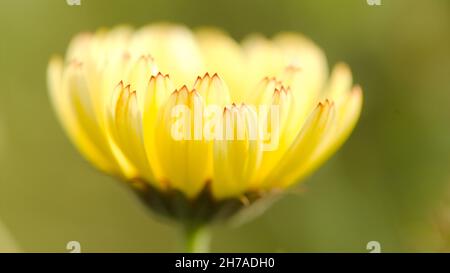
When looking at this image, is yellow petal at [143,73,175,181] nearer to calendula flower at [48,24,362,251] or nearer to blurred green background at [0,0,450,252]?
calendula flower at [48,24,362,251]

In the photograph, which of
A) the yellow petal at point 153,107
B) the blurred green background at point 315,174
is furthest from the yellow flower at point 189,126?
the blurred green background at point 315,174

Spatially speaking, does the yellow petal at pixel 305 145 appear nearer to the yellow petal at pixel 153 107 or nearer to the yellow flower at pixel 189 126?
the yellow flower at pixel 189 126

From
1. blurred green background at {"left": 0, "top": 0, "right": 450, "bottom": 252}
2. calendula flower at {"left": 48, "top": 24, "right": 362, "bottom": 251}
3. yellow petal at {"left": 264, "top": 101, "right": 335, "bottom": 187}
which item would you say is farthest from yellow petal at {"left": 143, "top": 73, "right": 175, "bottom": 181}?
blurred green background at {"left": 0, "top": 0, "right": 450, "bottom": 252}

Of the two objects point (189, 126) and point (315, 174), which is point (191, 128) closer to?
point (189, 126)

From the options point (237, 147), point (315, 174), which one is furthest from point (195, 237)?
point (315, 174)
